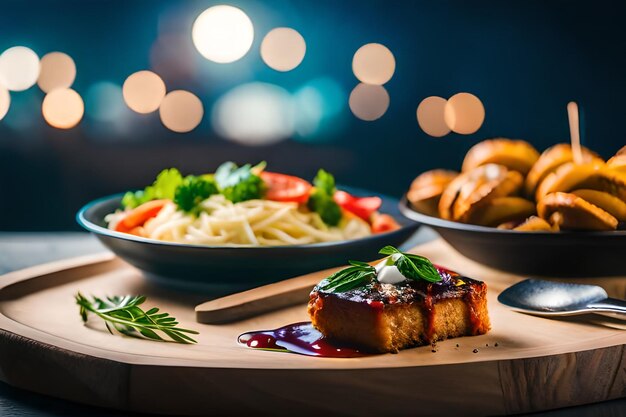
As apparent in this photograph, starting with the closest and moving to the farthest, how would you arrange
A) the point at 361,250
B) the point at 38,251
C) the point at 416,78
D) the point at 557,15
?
the point at 361,250
the point at 38,251
the point at 557,15
the point at 416,78

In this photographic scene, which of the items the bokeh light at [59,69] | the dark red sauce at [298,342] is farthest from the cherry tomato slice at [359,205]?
the bokeh light at [59,69]

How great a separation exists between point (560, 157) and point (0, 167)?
729 cm

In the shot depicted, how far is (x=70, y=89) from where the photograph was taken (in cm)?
896

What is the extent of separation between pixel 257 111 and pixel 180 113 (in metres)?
1.02

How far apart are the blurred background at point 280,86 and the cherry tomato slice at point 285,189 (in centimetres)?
487

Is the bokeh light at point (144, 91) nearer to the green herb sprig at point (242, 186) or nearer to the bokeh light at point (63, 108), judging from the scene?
the bokeh light at point (63, 108)

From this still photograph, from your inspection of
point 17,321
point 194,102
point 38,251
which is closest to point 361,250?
point 17,321

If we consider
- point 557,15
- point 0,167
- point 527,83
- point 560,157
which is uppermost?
point 557,15

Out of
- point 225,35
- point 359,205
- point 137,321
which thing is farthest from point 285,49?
point 137,321

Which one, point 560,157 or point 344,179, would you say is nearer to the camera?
point 560,157

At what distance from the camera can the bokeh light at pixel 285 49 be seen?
874cm

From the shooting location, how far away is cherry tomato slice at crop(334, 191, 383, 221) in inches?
125

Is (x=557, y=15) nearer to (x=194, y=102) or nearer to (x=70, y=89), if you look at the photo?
(x=194, y=102)

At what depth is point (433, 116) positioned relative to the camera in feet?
26.7
